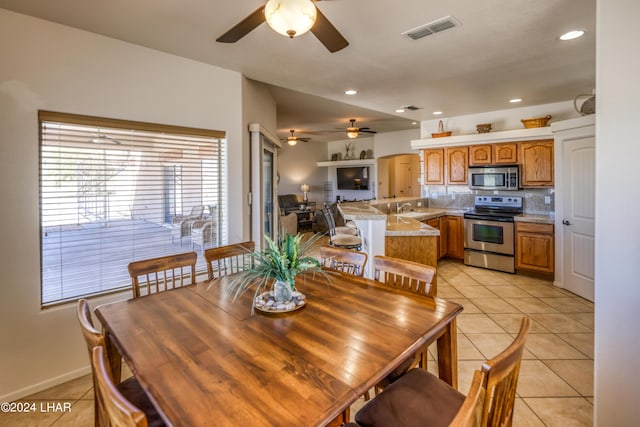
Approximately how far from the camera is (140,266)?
205 centimetres

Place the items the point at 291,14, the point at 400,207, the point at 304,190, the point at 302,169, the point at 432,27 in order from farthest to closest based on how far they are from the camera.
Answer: the point at 302,169
the point at 304,190
the point at 400,207
the point at 432,27
the point at 291,14

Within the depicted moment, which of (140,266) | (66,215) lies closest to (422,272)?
(140,266)

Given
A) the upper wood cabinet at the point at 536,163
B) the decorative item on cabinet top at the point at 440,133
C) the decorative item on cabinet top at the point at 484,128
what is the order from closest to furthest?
the upper wood cabinet at the point at 536,163 < the decorative item on cabinet top at the point at 484,128 < the decorative item on cabinet top at the point at 440,133

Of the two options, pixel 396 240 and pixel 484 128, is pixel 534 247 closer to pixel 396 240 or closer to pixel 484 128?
pixel 484 128

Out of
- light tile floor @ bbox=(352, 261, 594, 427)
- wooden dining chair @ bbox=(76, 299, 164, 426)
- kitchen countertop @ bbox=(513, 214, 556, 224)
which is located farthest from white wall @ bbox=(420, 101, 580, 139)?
wooden dining chair @ bbox=(76, 299, 164, 426)

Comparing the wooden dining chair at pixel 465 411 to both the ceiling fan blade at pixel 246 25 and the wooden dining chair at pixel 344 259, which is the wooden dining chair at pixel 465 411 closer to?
the wooden dining chair at pixel 344 259

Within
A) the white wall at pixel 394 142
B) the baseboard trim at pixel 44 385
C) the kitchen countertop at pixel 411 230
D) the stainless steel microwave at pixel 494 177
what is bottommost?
the baseboard trim at pixel 44 385

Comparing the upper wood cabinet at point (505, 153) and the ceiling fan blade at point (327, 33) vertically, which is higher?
the ceiling fan blade at point (327, 33)

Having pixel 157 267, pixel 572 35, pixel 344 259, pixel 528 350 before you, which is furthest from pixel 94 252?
pixel 572 35

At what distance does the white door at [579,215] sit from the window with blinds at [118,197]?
167 inches

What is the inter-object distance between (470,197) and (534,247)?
58.6 inches

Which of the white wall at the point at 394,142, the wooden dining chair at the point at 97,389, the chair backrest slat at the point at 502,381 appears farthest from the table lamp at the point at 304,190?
the chair backrest slat at the point at 502,381

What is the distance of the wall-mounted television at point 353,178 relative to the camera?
9.72 meters

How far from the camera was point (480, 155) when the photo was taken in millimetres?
5270
